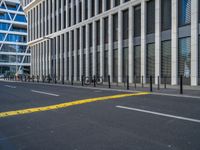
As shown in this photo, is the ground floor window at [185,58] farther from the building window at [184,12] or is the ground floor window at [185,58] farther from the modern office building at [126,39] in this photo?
the building window at [184,12]

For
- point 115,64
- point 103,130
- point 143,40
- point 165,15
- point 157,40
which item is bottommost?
point 103,130

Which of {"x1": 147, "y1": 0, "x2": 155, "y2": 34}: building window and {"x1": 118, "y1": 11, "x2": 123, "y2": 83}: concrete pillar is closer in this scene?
{"x1": 147, "y1": 0, "x2": 155, "y2": 34}: building window

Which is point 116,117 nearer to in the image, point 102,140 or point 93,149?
point 102,140

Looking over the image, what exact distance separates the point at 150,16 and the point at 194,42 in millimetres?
6709

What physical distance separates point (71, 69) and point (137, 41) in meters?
15.9

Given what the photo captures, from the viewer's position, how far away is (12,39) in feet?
259

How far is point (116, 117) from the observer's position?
662 cm

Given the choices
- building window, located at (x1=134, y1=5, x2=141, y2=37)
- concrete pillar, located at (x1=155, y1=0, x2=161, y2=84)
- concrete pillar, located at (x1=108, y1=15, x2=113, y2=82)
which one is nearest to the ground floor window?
concrete pillar, located at (x1=155, y1=0, x2=161, y2=84)

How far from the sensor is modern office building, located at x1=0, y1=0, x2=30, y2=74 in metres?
75.9

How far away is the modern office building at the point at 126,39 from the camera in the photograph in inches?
786

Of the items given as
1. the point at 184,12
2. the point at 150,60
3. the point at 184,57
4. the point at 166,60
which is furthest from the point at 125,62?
the point at 184,12


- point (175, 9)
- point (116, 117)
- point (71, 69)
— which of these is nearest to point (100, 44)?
point (71, 69)

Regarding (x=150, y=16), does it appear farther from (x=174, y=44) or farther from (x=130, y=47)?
(x=174, y=44)

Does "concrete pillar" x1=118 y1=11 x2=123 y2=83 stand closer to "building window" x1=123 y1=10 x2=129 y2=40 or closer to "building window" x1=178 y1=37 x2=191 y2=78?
"building window" x1=123 y1=10 x2=129 y2=40
